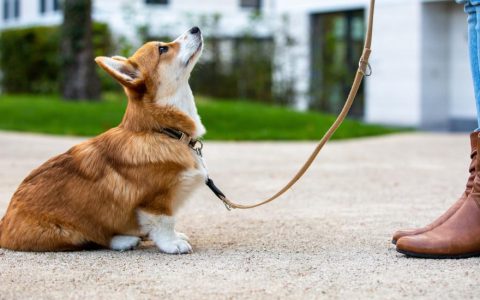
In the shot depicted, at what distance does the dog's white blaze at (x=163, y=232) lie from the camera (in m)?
3.76

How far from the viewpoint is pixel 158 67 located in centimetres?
388

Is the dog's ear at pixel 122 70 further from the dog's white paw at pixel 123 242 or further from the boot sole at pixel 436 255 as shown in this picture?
the boot sole at pixel 436 255

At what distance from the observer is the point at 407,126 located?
14.5 m

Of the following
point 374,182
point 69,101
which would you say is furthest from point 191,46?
point 69,101

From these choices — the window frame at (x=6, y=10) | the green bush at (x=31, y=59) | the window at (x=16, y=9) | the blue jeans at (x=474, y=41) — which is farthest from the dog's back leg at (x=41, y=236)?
the window frame at (x=6, y=10)

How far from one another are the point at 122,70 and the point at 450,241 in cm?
173

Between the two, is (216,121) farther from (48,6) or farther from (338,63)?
(48,6)

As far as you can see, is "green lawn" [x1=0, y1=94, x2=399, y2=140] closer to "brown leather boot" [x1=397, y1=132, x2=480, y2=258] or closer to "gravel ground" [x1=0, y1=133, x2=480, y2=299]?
"gravel ground" [x1=0, y1=133, x2=480, y2=299]

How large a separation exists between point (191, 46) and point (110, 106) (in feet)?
31.1

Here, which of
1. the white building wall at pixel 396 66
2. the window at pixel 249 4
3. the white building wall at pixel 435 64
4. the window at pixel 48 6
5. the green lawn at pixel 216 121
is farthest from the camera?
the window at pixel 249 4

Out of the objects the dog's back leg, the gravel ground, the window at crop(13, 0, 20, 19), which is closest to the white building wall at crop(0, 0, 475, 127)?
the gravel ground

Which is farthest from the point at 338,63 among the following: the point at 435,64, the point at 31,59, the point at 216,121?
the point at 31,59

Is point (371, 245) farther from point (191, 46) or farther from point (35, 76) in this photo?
point (35, 76)

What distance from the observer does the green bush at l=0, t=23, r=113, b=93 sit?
18922mm
